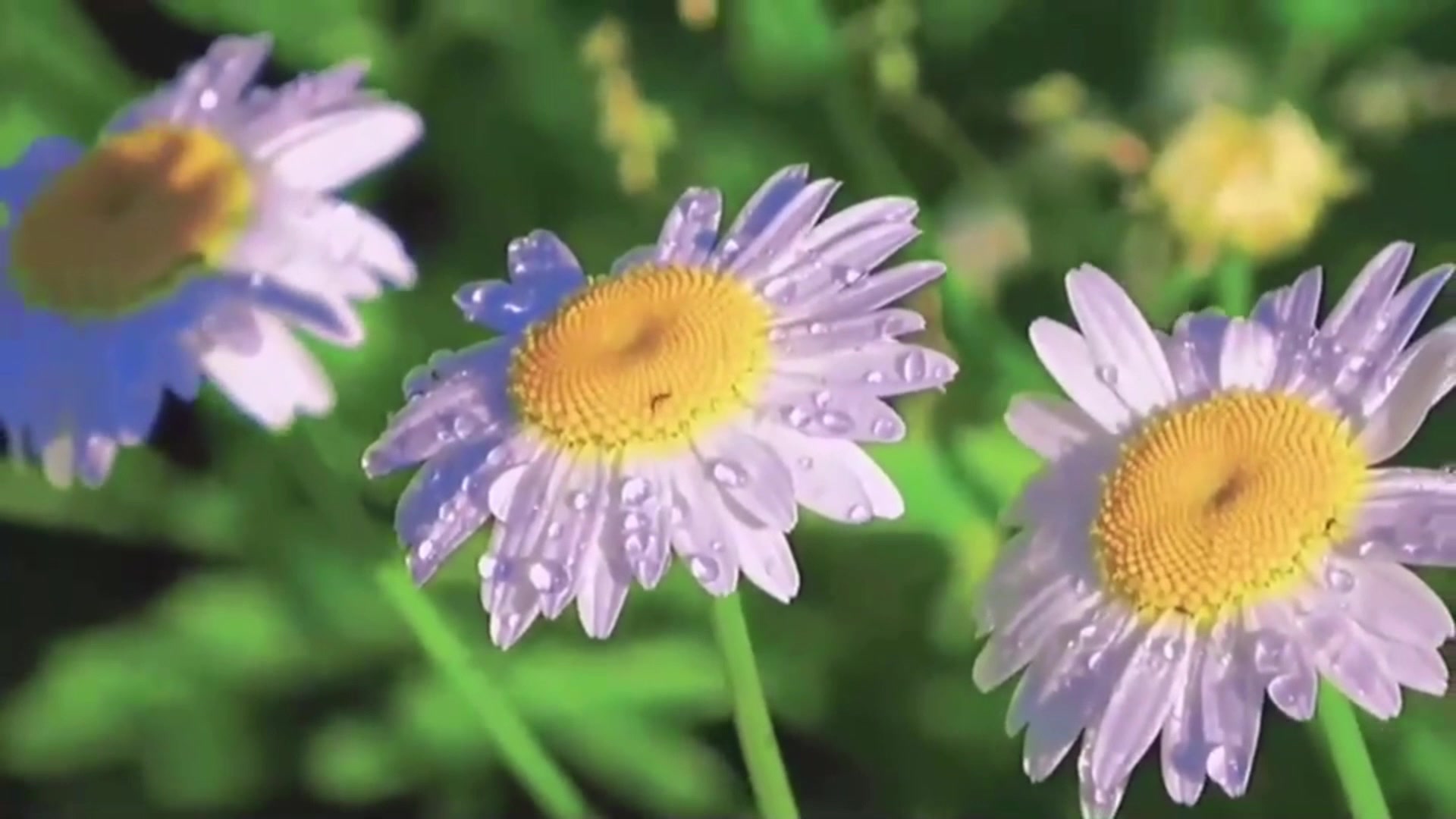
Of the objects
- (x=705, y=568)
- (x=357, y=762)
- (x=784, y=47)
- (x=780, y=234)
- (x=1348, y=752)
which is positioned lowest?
(x=1348, y=752)

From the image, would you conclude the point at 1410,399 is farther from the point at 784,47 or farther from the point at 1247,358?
the point at 784,47

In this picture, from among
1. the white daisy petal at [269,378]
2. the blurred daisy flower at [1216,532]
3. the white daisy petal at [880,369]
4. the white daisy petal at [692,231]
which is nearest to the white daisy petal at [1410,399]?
the blurred daisy flower at [1216,532]

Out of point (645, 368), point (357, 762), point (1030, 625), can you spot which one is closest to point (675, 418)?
point (645, 368)

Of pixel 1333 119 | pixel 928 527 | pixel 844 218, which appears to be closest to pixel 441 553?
pixel 844 218

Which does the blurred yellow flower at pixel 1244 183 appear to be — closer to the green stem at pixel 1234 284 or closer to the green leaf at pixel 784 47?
the green stem at pixel 1234 284

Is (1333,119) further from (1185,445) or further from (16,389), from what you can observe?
(16,389)
